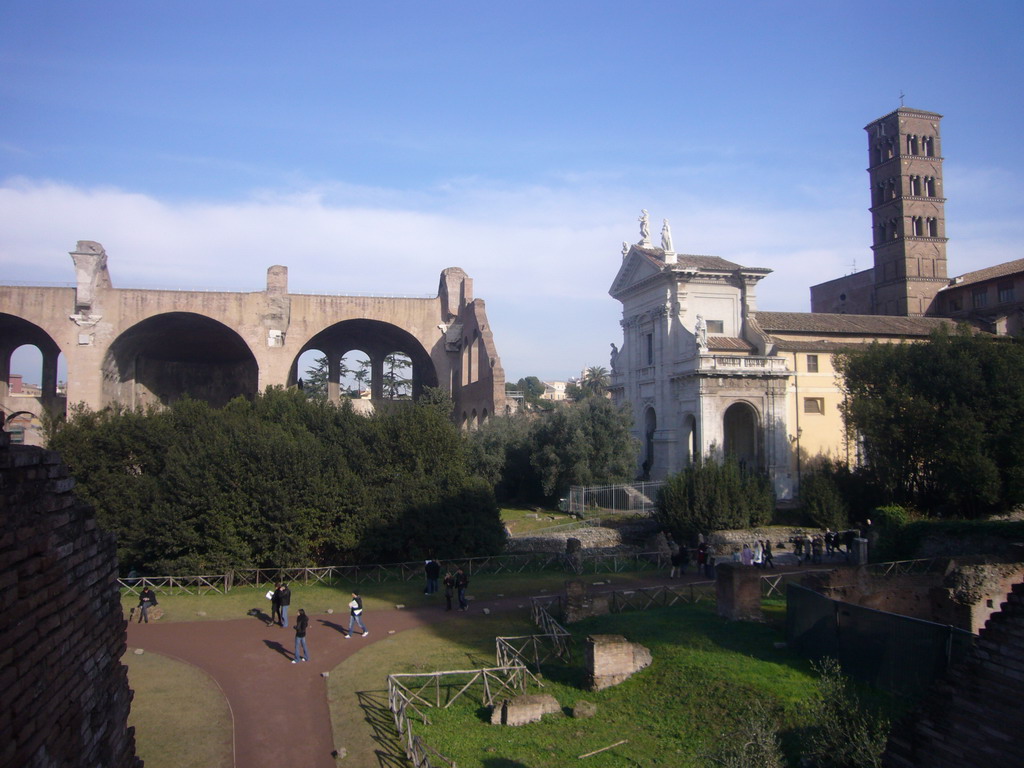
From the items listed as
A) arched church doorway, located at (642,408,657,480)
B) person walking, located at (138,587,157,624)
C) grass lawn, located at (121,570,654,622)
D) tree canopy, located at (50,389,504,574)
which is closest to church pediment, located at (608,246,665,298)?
arched church doorway, located at (642,408,657,480)

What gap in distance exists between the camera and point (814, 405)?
1266 inches

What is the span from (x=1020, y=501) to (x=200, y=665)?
24766 millimetres

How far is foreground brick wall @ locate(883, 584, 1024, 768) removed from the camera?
6578 mm

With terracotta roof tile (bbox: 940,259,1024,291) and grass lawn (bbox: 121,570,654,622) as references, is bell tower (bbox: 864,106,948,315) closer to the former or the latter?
terracotta roof tile (bbox: 940,259,1024,291)

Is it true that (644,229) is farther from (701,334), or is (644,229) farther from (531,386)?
(531,386)

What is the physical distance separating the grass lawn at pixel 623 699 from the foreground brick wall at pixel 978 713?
7.23 feet

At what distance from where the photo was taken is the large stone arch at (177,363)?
36.8 meters

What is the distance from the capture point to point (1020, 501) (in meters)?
23.5

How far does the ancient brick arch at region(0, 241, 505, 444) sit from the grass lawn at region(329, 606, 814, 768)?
20.4m

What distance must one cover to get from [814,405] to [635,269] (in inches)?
421

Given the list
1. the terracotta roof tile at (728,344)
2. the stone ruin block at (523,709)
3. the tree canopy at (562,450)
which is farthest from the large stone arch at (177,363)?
the stone ruin block at (523,709)

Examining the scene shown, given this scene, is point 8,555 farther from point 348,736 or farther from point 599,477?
point 599,477


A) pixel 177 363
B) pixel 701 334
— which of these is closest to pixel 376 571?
pixel 701 334

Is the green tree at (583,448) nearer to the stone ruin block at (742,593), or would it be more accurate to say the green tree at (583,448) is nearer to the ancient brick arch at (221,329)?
the ancient brick arch at (221,329)
